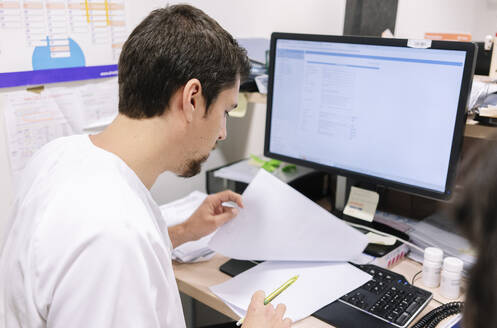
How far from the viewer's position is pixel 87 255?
2.19 feet

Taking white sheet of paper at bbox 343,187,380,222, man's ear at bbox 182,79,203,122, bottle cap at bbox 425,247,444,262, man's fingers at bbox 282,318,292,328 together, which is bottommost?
man's fingers at bbox 282,318,292,328

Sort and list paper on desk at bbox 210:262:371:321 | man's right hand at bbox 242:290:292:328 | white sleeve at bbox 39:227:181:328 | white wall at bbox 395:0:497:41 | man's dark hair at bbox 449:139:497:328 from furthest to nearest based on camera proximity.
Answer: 1. white wall at bbox 395:0:497:41
2. paper on desk at bbox 210:262:371:321
3. man's right hand at bbox 242:290:292:328
4. white sleeve at bbox 39:227:181:328
5. man's dark hair at bbox 449:139:497:328

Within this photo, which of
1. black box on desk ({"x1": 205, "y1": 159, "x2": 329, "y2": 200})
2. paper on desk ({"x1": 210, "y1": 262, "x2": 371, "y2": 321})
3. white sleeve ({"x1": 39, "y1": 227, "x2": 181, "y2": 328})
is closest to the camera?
white sleeve ({"x1": 39, "y1": 227, "x2": 181, "y2": 328})

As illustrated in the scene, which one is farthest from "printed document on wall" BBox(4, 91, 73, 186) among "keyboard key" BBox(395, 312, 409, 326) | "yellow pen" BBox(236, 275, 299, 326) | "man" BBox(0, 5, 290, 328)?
"keyboard key" BBox(395, 312, 409, 326)

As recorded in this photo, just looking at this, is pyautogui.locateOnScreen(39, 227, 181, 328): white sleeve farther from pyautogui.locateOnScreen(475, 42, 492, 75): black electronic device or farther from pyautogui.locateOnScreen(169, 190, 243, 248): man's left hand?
pyautogui.locateOnScreen(475, 42, 492, 75): black electronic device

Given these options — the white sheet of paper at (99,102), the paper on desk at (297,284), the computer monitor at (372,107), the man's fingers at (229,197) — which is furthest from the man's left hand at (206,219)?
the white sheet of paper at (99,102)

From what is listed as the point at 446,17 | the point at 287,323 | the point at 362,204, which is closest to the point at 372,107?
the point at 362,204

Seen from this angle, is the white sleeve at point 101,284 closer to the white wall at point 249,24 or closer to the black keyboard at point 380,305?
the black keyboard at point 380,305

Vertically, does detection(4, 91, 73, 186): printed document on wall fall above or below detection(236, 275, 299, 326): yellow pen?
above

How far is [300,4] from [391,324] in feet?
4.18

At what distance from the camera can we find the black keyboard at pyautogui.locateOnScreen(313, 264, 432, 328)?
0.92 meters

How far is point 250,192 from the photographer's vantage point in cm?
114

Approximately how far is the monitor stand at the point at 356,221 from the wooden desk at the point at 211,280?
0.06 m

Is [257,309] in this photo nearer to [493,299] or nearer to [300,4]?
[493,299]
